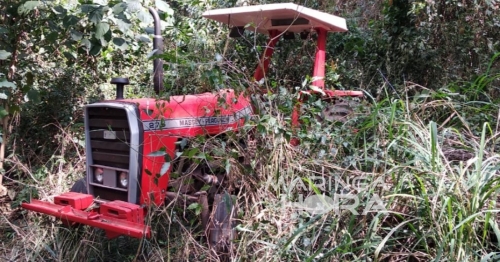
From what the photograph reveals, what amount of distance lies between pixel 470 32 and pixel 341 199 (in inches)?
176

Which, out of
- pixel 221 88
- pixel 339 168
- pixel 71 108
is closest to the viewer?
pixel 339 168

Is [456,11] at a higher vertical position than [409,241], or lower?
→ higher

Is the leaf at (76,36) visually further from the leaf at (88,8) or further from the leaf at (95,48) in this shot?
the leaf at (88,8)

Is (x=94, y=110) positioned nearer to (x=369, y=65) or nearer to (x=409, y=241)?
(x=409, y=241)

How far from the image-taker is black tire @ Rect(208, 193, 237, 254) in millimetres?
3307

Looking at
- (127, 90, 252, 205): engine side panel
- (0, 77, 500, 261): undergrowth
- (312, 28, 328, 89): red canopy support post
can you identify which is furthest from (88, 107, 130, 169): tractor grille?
(312, 28, 328, 89): red canopy support post

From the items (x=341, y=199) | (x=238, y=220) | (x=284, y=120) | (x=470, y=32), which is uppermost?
(x=470, y=32)

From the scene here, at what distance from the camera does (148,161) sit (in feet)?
11.5

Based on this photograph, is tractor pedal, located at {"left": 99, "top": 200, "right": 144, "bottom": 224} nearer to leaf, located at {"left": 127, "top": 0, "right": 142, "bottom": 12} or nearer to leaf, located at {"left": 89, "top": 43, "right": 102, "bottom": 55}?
leaf, located at {"left": 127, "top": 0, "right": 142, "bottom": 12}

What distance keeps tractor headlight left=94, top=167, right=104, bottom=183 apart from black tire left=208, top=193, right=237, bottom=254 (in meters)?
0.92

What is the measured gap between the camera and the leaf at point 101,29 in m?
4.22

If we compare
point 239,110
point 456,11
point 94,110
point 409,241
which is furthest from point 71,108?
point 456,11

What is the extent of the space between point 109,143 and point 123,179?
28 centimetres

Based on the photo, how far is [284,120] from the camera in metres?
3.54
